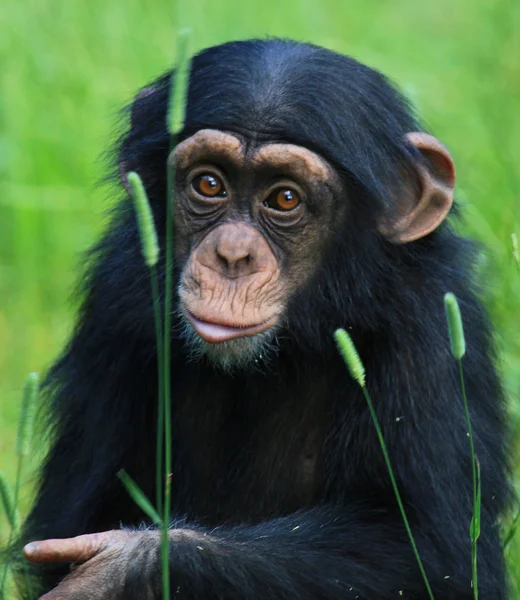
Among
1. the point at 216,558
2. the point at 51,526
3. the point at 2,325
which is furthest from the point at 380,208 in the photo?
the point at 2,325

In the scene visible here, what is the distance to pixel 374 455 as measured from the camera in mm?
5457

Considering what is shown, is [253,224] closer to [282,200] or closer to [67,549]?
[282,200]

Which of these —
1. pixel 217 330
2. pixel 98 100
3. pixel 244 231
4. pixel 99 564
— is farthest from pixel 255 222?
pixel 98 100

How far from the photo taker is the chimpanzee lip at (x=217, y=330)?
521 cm

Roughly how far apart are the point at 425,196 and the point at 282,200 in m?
0.61

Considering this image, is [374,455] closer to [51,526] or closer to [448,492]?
[448,492]

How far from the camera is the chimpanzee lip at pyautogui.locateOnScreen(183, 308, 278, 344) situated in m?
5.21

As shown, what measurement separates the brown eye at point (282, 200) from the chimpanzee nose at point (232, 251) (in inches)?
7.2

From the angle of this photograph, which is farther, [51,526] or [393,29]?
[393,29]

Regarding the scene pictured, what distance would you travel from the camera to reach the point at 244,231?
5.39m

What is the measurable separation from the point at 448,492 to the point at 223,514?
1.02 m

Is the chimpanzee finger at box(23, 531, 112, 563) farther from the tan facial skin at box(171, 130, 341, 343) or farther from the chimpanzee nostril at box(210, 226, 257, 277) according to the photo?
the chimpanzee nostril at box(210, 226, 257, 277)

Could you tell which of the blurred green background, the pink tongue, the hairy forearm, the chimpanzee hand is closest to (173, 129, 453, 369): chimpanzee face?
the pink tongue

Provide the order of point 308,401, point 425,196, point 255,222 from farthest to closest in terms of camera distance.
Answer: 1. point 308,401
2. point 425,196
3. point 255,222
